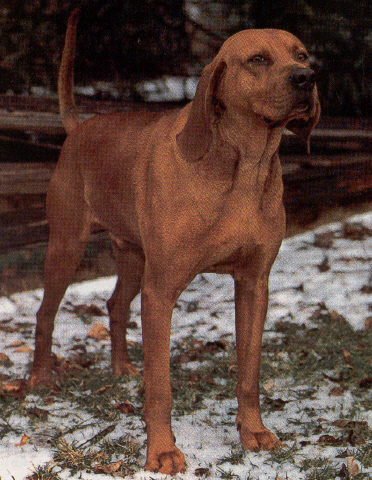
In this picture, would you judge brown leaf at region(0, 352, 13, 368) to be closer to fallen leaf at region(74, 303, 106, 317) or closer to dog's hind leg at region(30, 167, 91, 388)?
dog's hind leg at region(30, 167, 91, 388)

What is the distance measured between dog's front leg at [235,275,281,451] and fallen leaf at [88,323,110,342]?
167 centimetres

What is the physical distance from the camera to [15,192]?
16.7 ft

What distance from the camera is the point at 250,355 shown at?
2.72m

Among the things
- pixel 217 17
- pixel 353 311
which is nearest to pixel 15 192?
pixel 217 17

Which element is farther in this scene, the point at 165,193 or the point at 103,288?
the point at 103,288

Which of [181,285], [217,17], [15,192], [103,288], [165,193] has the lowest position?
[103,288]

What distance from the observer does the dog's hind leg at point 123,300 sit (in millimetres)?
3518

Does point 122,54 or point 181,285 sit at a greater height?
point 122,54

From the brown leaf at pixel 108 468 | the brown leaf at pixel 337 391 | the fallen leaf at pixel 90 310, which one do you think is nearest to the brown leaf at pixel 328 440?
the brown leaf at pixel 337 391

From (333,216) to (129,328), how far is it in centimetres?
268

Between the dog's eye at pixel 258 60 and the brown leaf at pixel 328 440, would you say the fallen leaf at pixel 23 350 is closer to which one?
the brown leaf at pixel 328 440

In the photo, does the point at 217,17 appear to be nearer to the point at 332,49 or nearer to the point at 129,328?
the point at 332,49

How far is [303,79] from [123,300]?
1792 millimetres

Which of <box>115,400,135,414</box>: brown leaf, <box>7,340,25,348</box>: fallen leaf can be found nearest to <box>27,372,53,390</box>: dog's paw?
<box>115,400,135,414</box>: brown leaf
